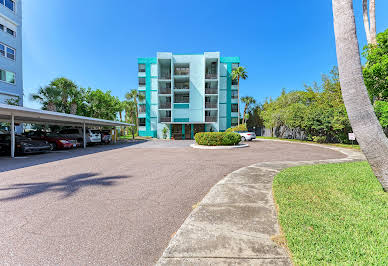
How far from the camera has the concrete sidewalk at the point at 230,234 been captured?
190 cm

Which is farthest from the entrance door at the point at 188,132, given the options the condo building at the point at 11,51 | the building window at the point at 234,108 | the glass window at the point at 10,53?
the glass window at the point at 10,53

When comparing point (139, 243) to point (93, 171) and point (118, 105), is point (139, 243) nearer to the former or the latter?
point (93, 171)

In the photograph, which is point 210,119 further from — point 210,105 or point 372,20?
point 372,20

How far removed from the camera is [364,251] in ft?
6.23

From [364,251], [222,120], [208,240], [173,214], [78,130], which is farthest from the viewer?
[222,120]

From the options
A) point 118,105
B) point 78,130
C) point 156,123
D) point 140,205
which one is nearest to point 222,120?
point 156,123

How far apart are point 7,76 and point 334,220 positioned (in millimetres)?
29538

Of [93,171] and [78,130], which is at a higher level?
[78,130]

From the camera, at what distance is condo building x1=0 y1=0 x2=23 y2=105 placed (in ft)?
59.4

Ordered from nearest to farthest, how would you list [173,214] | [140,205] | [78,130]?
[173,214] < [140,205] < [78,130]

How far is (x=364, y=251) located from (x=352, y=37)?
444 cm

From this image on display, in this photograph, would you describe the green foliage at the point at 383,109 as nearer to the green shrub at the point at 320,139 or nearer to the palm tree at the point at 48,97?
the green shrub at the point at 320,139

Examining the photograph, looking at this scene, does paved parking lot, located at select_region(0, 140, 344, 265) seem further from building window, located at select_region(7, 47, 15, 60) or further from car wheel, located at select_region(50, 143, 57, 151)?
building window, located at select_region(7, 47, 15, 60)

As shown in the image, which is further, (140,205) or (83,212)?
(140,205)
